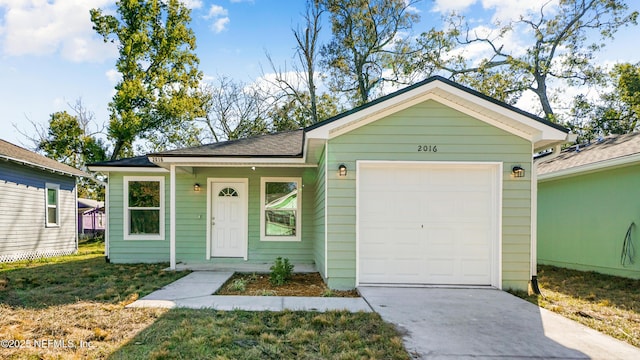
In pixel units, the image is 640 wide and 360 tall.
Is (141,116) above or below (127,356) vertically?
above

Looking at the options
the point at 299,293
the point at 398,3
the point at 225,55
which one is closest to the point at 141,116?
the point at 225,55

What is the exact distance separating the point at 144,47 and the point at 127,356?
62.2ft

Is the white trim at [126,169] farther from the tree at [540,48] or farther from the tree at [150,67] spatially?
the tree at [540,48]

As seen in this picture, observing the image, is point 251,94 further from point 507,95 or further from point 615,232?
point 615,232

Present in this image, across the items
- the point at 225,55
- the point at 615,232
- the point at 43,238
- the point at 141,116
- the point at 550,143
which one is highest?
the point at 225,55

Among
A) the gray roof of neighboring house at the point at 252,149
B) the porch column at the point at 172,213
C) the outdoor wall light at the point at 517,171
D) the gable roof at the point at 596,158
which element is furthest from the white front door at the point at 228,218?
the gable roof at the point at 596,158

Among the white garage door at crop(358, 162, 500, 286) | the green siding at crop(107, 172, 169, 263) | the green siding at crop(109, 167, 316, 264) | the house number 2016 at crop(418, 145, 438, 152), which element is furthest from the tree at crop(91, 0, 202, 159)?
the house number 2016 at crop(418, 145, 438, 152)

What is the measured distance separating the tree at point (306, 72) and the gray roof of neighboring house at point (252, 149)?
11175mm

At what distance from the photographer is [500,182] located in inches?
225

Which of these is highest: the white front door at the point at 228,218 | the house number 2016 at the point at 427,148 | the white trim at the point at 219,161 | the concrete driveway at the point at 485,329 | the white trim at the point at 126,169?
the house number 2016 at the point at 427,148

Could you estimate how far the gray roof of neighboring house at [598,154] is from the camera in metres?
7.08

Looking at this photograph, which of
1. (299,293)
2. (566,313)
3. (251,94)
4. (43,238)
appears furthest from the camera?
(251,94)

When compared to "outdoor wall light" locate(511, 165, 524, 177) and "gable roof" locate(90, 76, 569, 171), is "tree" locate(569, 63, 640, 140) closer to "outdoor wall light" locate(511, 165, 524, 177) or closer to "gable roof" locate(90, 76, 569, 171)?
"gable roof" locate(90, 76, 569, 171)

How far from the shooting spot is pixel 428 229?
586cm
